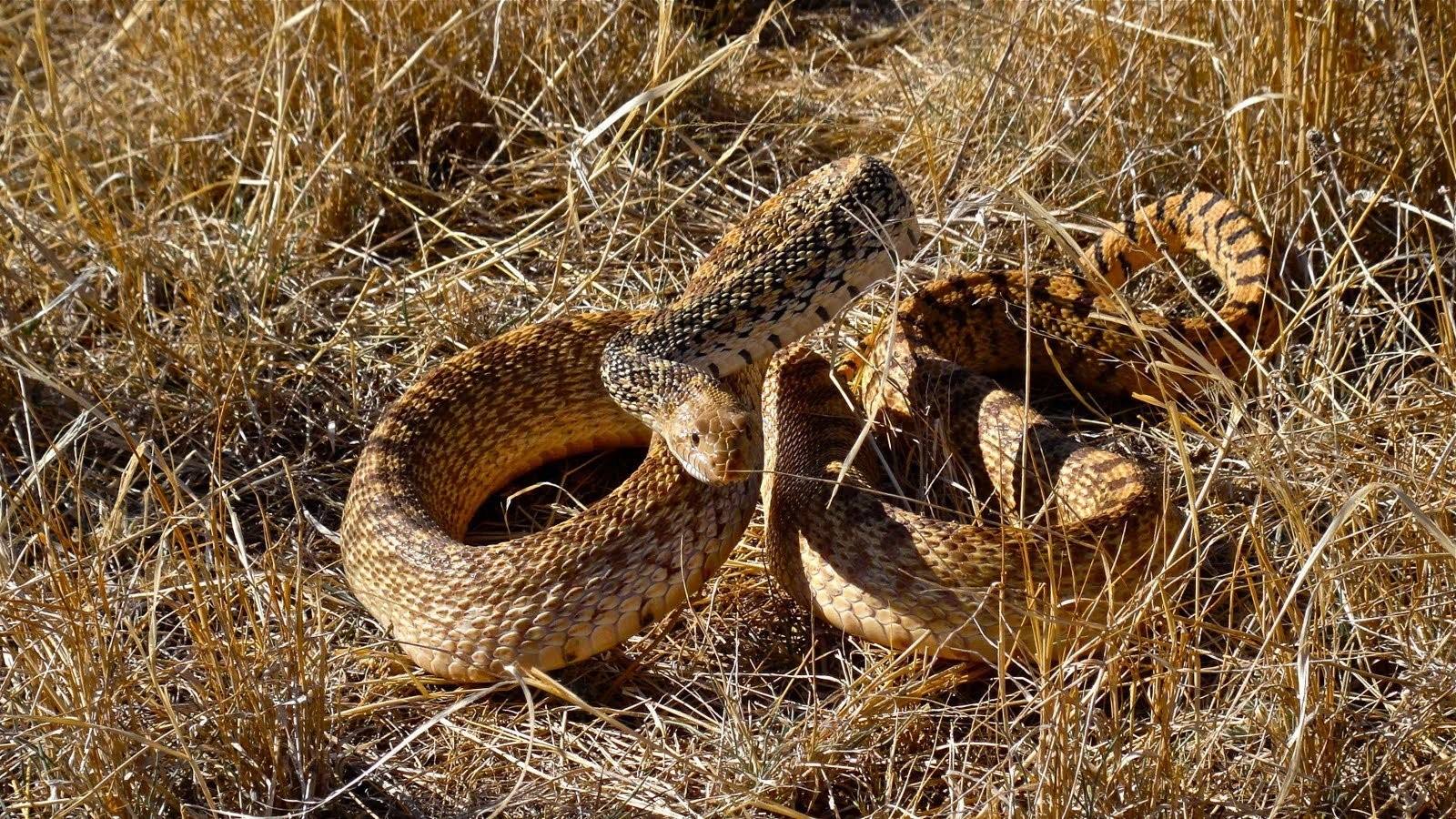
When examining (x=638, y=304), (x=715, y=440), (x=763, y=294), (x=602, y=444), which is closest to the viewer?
(x=715, y=440)

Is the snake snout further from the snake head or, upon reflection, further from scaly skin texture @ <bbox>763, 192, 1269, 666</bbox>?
scaly skin texture @ <bbox>763, 192, 1269, 666</bbox>

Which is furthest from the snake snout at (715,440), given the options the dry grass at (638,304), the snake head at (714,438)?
the dry grass at (638,304)

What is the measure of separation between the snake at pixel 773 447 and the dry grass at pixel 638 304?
199 millimetres

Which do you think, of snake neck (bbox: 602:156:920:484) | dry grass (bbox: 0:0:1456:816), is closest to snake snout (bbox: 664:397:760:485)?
snake neck (bbox: 602:156:920:484)

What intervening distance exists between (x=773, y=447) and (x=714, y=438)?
26.1 inches

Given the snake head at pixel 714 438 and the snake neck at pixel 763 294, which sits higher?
the snake neck at pixel 763 294

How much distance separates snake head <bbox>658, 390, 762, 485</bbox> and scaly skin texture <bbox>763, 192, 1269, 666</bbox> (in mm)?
206

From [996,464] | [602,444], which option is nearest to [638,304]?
[602,444]

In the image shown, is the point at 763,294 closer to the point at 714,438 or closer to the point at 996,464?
the point at 714,438

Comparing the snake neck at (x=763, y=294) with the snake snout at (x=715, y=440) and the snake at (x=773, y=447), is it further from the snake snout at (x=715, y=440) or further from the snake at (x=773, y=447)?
the snake snout at (x=715, y=440)

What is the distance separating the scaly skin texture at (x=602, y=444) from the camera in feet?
12.9

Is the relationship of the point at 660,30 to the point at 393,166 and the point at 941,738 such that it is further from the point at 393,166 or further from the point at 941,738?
the point at 941,738

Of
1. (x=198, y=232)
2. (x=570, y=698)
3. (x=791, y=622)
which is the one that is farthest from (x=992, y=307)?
(x=198, y=232)

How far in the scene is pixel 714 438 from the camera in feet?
12.8
